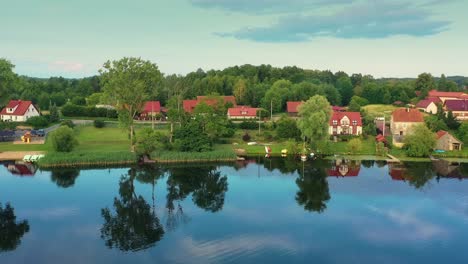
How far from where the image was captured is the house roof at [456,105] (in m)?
75.2

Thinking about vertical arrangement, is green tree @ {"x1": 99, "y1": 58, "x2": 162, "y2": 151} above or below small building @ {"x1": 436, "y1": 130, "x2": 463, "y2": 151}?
above

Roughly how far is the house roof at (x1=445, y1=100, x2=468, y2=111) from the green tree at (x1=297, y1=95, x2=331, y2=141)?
34038mm

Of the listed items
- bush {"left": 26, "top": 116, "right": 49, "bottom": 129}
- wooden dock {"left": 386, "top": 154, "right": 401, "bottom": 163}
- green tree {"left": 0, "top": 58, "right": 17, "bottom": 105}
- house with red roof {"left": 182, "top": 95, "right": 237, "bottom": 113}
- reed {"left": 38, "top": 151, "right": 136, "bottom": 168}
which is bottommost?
wooden dock {"left": 386, "top": 154, "right": 401, "bottom": 163}

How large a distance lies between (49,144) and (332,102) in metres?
62.1

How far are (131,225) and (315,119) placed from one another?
28888 millimetres

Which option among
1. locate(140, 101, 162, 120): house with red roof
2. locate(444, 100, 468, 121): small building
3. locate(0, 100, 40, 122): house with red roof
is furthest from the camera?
locate(140, 101, 162, 120): house with red roof

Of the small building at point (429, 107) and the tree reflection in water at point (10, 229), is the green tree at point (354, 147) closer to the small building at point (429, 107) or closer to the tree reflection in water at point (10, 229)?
the tree reflection in water at point (10, 229)

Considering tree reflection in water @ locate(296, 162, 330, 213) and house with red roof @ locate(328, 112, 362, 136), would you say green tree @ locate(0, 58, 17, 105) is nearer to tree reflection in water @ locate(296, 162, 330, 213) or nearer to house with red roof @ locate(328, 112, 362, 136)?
tree reflection in water @ locate(296, 162, 330, 213)

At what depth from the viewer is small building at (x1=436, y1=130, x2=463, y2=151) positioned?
52969 mm

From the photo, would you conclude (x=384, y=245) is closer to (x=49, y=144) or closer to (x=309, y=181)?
(x=309, y=181)

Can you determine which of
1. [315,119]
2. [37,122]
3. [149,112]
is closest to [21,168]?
[37,122]

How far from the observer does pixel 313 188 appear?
3762 cm

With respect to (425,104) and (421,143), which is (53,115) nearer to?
(421,143)

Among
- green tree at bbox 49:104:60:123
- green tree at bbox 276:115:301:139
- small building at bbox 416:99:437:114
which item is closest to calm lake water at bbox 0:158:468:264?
green tree at bbox 276:115:301:139
